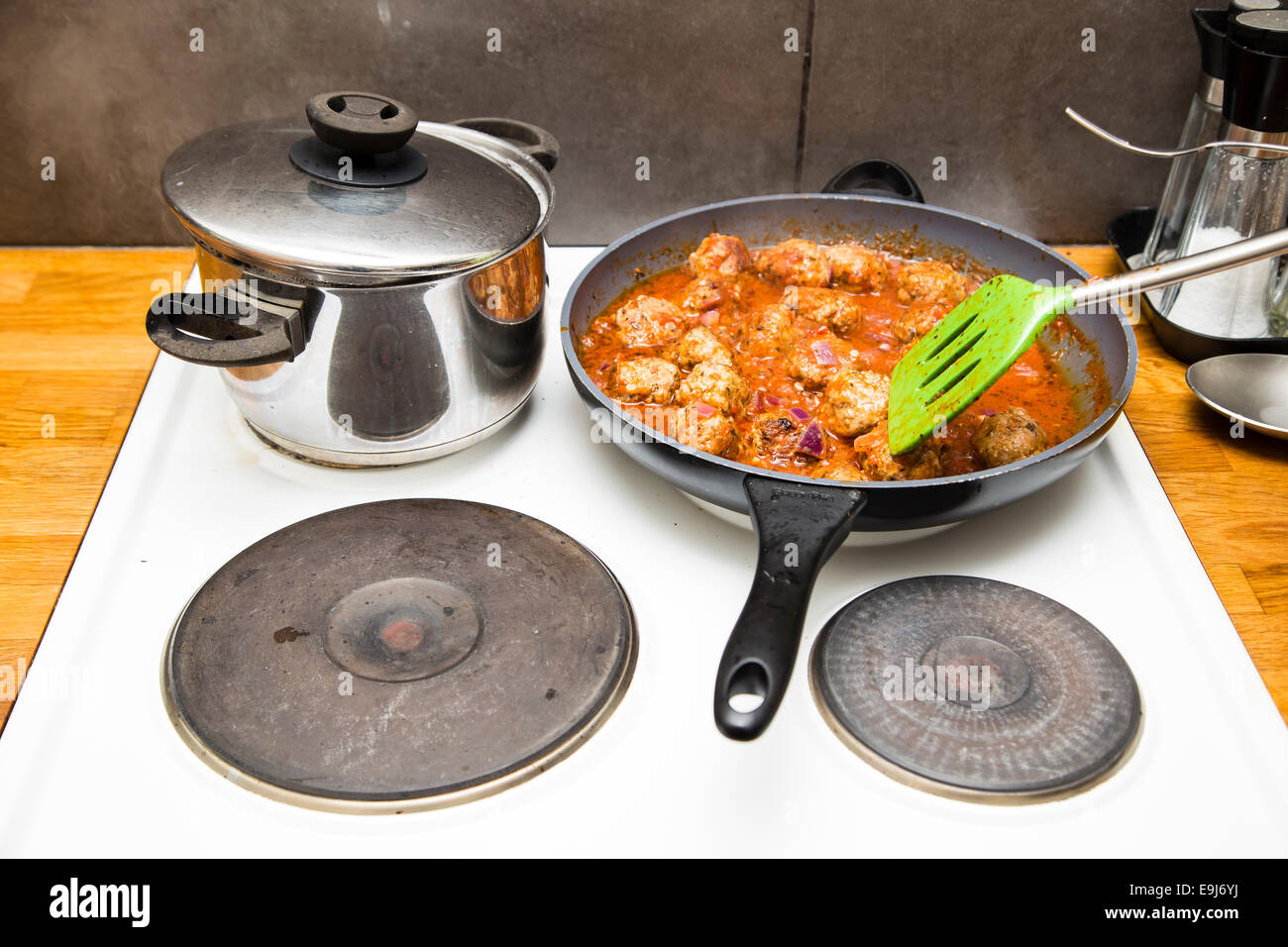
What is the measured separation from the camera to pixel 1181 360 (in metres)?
1.48

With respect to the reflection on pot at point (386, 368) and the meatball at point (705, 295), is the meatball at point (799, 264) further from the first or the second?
the reflection on pot at point (386, 368)

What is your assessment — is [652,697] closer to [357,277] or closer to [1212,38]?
[357,277]

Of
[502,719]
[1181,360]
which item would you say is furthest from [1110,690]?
[1181,360]

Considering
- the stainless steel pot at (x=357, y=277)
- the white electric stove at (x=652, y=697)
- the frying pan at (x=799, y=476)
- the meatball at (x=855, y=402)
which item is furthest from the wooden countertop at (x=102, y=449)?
the meatball at (x=855, y=402)

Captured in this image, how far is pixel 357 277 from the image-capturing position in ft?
3.45

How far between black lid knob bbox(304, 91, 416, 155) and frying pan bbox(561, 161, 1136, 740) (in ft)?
0.96

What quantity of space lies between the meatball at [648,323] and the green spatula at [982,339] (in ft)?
1.06

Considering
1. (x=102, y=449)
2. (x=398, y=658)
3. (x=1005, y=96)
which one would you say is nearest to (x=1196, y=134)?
(x=1005, y=96)

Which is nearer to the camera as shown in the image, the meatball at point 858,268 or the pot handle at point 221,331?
the pot handle at point 221,331

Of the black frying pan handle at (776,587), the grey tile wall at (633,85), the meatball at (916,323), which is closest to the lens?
the black frying pan handle at (776,587)

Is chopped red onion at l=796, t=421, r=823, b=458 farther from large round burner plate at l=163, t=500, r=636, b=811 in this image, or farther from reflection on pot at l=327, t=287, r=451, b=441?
reflection on pot at l=327, t=287, r=451, b=441

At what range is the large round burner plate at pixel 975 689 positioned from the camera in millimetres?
918

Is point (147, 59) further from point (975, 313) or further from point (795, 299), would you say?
point (975, 313)
